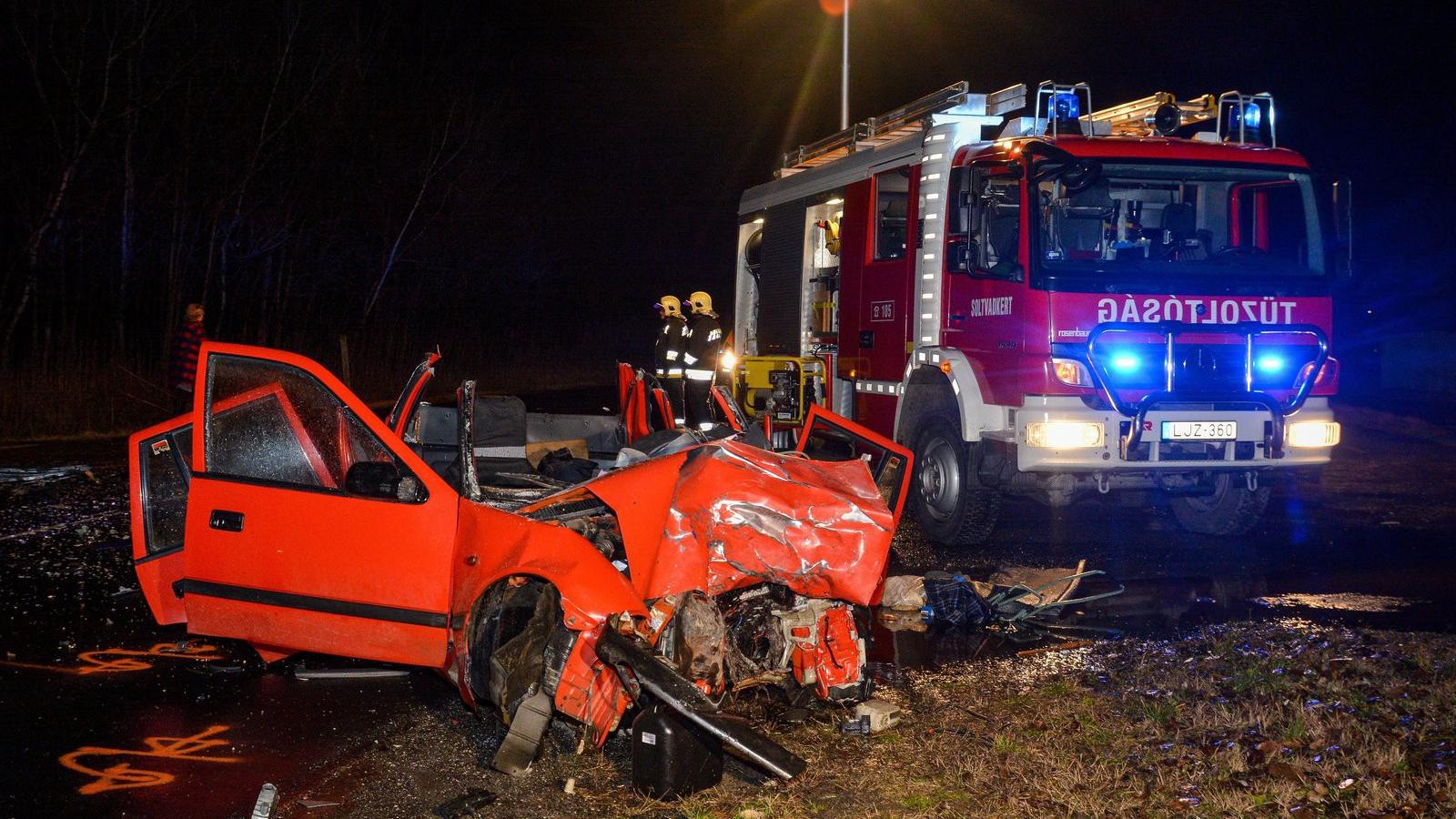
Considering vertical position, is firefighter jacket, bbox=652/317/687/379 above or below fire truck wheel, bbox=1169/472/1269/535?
above

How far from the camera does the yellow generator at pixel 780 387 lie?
11.2 meters

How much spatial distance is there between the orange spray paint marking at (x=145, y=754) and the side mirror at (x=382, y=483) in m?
1.08

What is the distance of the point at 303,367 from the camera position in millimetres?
4633

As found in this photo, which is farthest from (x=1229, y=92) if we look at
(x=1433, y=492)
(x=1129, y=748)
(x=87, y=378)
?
(x=87, y=378)

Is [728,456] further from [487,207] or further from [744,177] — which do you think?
[744,177]

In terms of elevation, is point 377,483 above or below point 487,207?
below

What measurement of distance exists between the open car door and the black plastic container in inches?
66.6

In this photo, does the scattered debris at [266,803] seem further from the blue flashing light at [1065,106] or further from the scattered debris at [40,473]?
the scattered debris at [40,473]

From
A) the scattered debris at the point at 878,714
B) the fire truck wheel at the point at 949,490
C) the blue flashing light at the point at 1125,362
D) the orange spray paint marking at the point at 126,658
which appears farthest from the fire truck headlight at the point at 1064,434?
the orange spray paint marking at the point at 126,658

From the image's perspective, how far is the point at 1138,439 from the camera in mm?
7434

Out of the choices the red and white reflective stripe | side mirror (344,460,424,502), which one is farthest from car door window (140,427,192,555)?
the red and white reflective stripe

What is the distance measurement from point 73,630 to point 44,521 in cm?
350

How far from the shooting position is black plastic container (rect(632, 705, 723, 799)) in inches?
152

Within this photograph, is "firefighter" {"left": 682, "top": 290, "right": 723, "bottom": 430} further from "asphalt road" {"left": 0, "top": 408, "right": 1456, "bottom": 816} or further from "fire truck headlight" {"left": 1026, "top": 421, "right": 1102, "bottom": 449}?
"fire truck headlight" {"left": 1026, "top": 421, "right": 1102, "bottom": 449}
